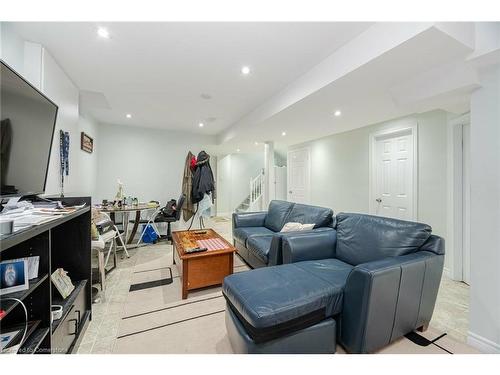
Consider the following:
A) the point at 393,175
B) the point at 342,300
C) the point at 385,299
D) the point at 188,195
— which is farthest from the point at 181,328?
the point at 393,175

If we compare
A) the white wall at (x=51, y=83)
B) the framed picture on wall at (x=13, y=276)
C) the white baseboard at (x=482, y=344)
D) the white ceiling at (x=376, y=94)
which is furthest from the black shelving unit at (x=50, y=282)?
the white baseboard at (x=482, y=344)

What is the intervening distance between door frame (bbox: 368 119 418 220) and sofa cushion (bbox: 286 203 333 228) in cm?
160

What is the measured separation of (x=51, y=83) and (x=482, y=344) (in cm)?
425

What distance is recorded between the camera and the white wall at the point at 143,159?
15.8 feet

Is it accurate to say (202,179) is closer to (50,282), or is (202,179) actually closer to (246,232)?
(246,232)

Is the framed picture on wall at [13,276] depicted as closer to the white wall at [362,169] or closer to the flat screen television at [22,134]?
the flat screen television at [22,134]

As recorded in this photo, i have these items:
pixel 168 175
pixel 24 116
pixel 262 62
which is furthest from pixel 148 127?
pixel 24 116

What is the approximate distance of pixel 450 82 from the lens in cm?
174

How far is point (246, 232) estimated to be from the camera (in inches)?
123

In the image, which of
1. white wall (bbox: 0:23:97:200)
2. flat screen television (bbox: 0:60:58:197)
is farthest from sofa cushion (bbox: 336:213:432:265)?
white wall (bbox: 0:23:97:200)

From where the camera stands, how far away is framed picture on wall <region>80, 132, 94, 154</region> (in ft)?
12.1

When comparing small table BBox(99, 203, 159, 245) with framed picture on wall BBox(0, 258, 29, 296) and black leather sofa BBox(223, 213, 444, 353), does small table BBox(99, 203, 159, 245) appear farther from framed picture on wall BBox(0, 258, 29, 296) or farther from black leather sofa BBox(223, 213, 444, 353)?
black leather sofa BBox(223, 213, 444, 353)

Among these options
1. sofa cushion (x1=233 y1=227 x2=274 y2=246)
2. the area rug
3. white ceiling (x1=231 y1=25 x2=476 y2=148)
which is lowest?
the area rug
